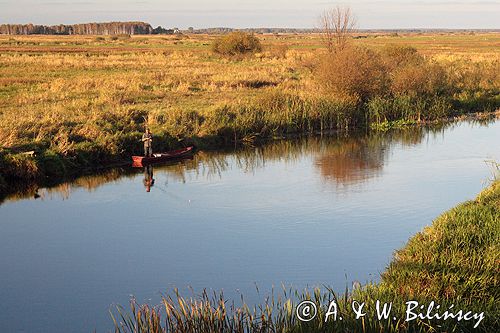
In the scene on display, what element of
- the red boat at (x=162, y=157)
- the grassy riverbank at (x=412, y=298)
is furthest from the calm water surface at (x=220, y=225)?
the grassy riverbank at (x=412, y=298)

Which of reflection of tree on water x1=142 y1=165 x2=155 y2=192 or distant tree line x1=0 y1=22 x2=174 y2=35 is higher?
distant tree line x1=0 y1=22 x2=174 y2=35

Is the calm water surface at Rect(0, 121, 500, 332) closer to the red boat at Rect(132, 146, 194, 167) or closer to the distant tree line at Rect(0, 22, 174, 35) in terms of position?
the red boat at Rect(132, 146, 194, 167)

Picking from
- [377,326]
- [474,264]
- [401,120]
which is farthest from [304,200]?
[401,120]

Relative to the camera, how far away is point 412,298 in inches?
298

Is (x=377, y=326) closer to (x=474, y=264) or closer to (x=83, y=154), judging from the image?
(x=474, y=264)

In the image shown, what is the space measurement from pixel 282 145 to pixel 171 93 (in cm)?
810

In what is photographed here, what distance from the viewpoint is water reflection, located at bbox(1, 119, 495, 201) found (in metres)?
16.9

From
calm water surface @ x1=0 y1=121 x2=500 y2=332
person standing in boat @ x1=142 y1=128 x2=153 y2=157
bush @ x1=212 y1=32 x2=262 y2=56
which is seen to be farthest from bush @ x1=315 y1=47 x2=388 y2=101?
bush @ x1=212 y1=32 x2=262 y2=56

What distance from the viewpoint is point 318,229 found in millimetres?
13047

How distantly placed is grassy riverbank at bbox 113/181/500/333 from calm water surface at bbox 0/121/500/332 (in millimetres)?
1021

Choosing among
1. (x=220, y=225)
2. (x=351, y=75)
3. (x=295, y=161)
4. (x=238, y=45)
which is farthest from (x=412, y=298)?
(x=238, y=45)

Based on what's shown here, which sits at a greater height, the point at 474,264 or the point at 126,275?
the point at 474,264

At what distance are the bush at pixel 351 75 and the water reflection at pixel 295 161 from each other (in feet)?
7.44

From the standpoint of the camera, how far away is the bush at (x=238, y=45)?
5531 centimetres
